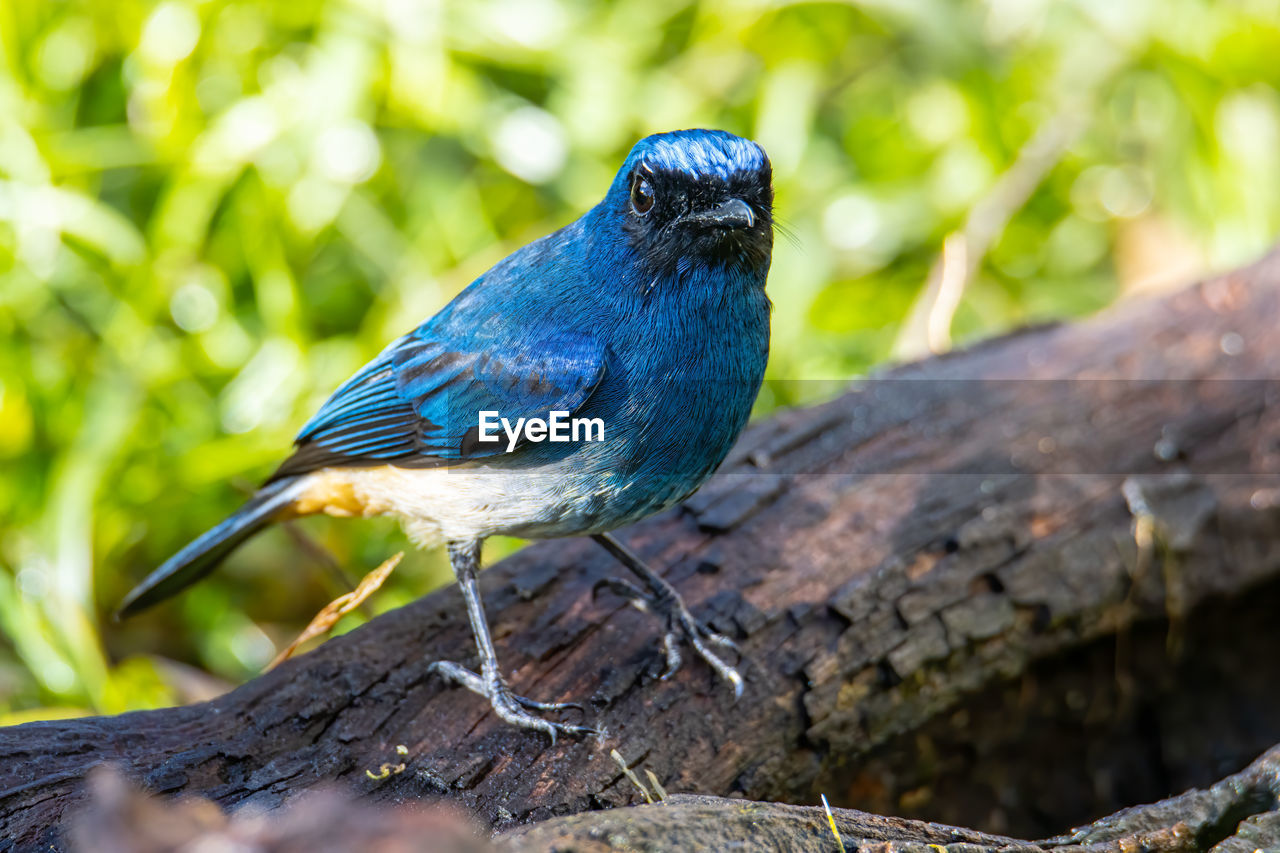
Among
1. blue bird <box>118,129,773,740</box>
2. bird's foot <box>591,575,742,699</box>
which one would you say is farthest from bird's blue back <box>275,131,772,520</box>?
bird's foot <box>591,575,742,699</box>

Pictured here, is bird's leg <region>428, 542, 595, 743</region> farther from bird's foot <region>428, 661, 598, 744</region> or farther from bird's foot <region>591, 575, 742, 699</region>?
bird's foot <region>591, 575, 742, 699</region>

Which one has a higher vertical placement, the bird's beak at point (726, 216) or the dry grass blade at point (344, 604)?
the bird's beak at point (726, 216)

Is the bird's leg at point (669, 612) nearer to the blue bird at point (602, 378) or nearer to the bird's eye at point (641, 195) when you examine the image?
the blue bird at point (602, 378)

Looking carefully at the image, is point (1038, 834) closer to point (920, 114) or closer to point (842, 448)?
point (842, 448)

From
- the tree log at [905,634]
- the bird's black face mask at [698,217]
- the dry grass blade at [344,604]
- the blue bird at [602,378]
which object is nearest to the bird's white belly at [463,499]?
the blue bird at [602,378]

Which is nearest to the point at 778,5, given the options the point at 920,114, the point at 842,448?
the point at 920,114

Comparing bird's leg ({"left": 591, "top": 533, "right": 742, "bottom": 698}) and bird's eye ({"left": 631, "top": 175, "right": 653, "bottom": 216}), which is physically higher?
bird's eye ({"left": 631, "top": 175, "right": 653, "bottom": 216})
